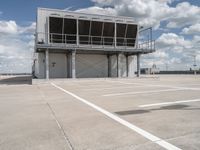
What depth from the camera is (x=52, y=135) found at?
4.37 meters

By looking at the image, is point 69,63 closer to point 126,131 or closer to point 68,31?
point 68,31

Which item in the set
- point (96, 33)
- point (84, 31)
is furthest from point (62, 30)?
point (96, 33)

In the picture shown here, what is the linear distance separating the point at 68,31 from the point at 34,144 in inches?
822

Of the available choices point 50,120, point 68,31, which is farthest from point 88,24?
point 50,120

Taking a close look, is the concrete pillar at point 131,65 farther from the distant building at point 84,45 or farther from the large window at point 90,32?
the large window at point 90,32

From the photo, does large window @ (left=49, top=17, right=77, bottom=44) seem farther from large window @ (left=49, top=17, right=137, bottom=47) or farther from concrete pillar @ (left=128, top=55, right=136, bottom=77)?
concrete pillar @ (left=128, top=55, right=136, bottom=77)

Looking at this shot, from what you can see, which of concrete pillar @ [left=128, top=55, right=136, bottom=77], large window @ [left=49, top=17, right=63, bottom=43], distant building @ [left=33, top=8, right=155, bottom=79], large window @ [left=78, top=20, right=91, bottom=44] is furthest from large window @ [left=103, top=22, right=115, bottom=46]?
large window @ [left=49, top=17, right=63, bottom=43]

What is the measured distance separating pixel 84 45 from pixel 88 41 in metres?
2.20

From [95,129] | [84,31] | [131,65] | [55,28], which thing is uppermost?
[55,28]

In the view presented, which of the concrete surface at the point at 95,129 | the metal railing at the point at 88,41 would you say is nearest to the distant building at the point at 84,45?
the metal railing at the point at 88,41

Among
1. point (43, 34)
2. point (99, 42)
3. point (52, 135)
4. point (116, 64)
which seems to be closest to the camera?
point (52, 135)

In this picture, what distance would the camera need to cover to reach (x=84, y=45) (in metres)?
23.1

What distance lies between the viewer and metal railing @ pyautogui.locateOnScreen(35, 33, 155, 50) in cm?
2295

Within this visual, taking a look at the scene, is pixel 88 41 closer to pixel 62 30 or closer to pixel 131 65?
pixel 62 30
